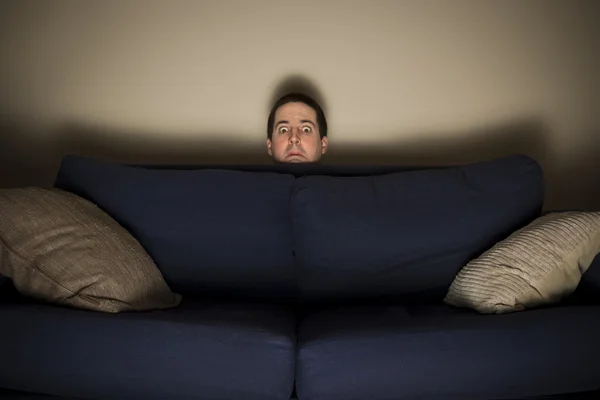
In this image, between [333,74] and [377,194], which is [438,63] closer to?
[333,74]

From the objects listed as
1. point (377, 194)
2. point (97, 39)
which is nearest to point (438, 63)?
point (377, 194)

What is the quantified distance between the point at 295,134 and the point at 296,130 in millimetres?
20

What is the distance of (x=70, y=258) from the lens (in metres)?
1.36

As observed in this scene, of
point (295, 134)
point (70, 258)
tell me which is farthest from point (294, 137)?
point (70, 258)

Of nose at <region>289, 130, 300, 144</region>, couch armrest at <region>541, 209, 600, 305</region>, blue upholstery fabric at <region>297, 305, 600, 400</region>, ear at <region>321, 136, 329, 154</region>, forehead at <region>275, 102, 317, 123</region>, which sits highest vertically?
forehead at <region>275, 102, 317, 123</region>

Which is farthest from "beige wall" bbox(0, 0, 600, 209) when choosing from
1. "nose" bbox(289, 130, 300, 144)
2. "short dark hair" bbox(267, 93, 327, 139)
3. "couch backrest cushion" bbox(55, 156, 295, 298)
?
"couch backrest cushion" bbox(55, 156, 295, 298)

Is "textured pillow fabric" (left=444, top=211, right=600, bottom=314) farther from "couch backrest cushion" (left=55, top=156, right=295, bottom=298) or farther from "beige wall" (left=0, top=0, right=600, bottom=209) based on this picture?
"beige wall" (left=0, top=0, right=600, bottom=209)

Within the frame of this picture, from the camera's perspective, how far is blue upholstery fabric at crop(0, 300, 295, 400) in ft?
3.85

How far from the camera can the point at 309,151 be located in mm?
2062

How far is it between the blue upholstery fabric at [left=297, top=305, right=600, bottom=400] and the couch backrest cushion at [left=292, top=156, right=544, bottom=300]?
0.37 meters

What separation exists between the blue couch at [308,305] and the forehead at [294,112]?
0.30 metres

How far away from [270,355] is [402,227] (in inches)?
24.9

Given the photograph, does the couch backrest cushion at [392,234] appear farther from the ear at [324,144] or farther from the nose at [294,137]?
the ear at [324,144]

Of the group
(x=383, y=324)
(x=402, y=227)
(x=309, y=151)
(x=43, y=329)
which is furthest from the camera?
(x=309, y=151)
